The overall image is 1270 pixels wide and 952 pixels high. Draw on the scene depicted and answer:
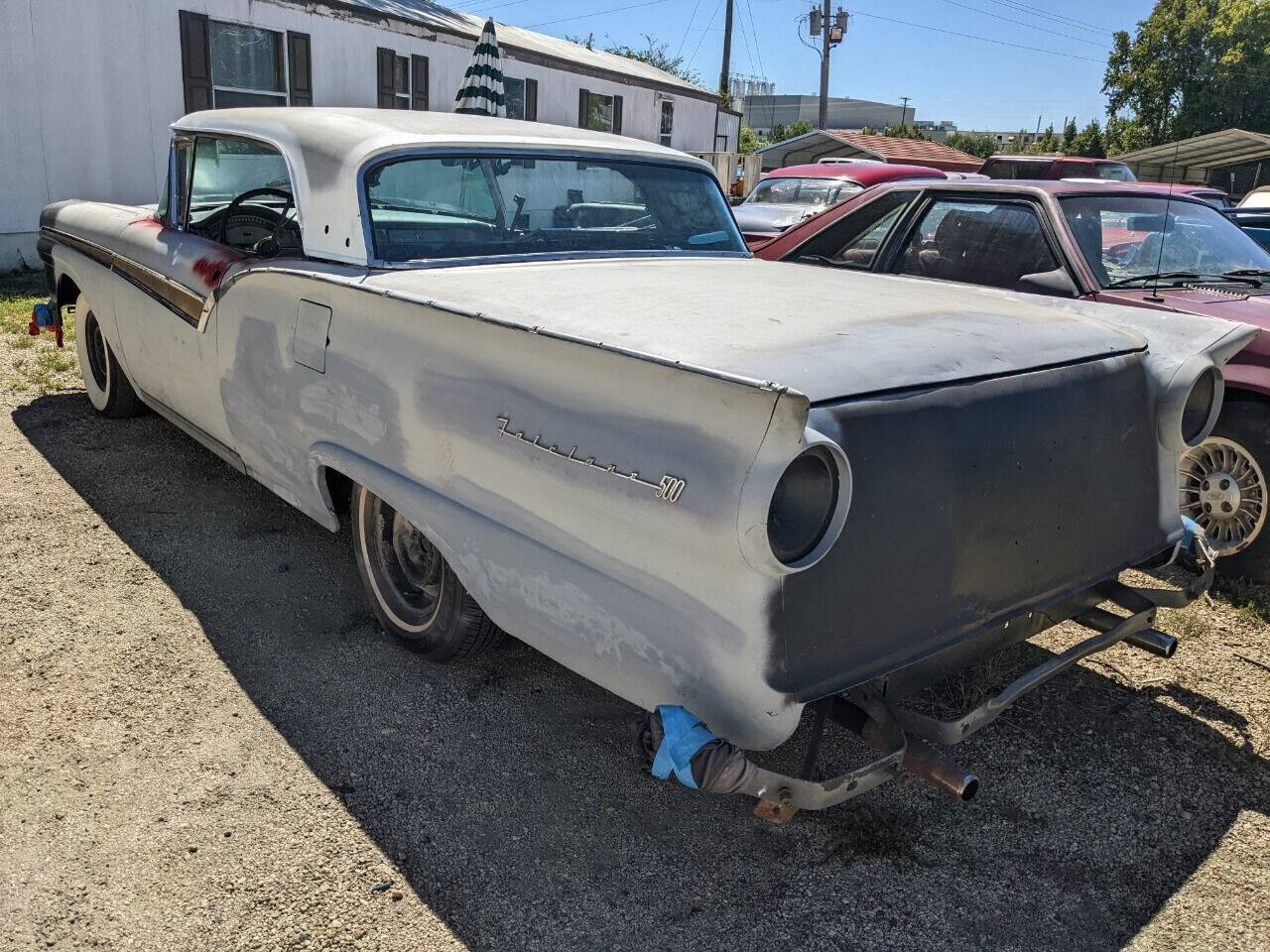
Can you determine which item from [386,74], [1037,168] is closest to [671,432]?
[1037,168]

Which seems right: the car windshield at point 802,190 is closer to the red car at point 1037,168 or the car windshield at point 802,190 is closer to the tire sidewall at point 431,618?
the red car at point 1037,168

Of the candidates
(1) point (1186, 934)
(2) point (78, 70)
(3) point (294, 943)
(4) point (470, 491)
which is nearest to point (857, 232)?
(4) point (470, 491)

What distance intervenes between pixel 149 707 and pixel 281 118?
219 centimetres

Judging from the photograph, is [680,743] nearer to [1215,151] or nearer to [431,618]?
[431,618]

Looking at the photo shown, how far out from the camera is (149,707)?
2.94 metres

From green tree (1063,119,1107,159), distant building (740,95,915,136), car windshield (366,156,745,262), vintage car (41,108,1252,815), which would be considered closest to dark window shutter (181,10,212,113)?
vintage car (41,108,1252,815)

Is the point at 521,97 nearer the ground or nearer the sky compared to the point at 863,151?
nearer the ground

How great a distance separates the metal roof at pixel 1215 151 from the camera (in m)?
24.7

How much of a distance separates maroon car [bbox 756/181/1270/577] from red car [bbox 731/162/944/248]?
15.2 feet

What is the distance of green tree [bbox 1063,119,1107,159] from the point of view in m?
38.3

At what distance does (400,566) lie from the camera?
10.8ft

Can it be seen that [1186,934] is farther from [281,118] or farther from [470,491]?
[281,118]

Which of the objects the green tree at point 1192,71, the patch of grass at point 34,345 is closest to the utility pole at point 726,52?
the green tree at point 1192,71

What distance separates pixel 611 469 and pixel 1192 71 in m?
48.5
